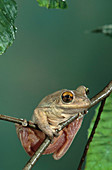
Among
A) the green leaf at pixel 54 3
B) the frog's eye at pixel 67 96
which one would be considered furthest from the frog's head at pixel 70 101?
the green leaf at pixel 54 3

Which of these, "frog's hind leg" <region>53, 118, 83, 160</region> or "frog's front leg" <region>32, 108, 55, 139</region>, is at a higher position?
"frog's front leg" <region>32, 108, 55, 139</region>

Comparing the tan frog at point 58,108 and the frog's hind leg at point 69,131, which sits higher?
the tan frog at point 58,108

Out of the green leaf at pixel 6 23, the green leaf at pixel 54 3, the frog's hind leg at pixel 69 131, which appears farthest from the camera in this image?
the frog's hind leg at pixel 69 131

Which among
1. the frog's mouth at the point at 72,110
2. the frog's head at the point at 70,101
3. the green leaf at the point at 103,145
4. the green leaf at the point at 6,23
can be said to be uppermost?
the green leaf at the point at 6,23

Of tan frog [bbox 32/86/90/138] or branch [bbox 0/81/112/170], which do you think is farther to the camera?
tan frog [bbox 32/86/90/138]

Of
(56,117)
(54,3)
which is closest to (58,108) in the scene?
(56,117)

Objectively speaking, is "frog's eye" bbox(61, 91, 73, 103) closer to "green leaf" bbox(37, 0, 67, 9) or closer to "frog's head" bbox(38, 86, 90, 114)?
"frog's head" bbox(38, 86, 90, 114)

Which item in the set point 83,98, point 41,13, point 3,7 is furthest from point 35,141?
point 41,13

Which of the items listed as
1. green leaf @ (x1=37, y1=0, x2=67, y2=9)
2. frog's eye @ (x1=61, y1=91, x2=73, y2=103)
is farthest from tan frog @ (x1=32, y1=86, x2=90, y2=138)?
green leaf @ (x1=37, y1=0, x2=67, y2=9)

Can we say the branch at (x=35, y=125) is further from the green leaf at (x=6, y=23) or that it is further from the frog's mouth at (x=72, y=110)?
the green leaf at (x=6, y=23)
